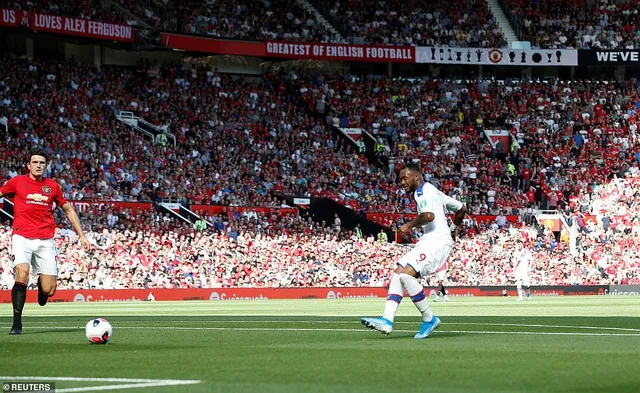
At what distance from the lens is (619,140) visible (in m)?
63.2

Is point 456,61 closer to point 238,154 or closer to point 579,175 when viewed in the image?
point 579,175

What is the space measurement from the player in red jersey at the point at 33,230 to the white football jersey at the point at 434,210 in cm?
484

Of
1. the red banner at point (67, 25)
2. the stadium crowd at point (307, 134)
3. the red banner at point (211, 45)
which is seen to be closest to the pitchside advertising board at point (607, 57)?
the stadium crowd at point (307, 134)

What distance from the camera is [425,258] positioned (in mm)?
14812

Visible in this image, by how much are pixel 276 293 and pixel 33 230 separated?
2925 centimetres

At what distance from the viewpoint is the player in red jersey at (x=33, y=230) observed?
1650 cm

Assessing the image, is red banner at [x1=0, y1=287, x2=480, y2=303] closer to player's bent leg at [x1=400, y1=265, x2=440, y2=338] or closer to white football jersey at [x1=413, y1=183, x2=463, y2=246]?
player's bent leg at [x1=400, y1=265, x2=440, y2=338]

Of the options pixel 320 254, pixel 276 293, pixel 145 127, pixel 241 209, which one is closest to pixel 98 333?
pixel 276 293

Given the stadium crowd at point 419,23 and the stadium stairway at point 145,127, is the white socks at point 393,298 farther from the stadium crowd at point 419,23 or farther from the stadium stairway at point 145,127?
the stadium crowd at point 419,23

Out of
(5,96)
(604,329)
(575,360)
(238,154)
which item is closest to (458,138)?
(238,154)

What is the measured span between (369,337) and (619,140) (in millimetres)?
50408

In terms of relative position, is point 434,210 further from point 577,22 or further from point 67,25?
point 577,22

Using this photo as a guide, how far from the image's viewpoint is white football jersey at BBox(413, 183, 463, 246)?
48.9 ft

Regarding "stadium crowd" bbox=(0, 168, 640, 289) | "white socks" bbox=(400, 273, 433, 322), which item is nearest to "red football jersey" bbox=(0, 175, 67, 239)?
"white socks" bbox=(400, 273, 433, 322)
